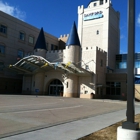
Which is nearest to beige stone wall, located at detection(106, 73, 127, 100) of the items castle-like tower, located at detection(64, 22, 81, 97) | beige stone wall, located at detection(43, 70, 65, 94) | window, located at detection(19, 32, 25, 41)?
castle-like tower, located at detection(64, 22, 81, 97)

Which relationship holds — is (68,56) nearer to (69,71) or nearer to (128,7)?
(69,71)

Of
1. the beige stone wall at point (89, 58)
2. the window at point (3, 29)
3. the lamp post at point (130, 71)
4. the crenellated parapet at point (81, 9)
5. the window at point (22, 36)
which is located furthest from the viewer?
the crenellated parapet at point (81, 9)

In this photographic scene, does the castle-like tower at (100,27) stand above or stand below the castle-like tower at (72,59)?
above

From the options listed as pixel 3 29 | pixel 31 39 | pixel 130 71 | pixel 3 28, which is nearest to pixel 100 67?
pixel 31 39

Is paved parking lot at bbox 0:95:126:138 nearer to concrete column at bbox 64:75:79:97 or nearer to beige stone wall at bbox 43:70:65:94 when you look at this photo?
concrete column at bbox 64:75:79:97

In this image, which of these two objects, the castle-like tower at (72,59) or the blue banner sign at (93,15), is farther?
the blue banner sign at (93,15)

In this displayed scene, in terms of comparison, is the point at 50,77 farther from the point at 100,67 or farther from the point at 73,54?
the point at 100,67

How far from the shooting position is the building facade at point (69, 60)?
39.4 meters

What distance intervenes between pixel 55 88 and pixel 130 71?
130ft

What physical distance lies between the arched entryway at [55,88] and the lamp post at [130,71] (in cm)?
3809

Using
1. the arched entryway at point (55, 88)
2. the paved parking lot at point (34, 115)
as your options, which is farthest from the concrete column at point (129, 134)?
the arched entryway at point (55, 88)

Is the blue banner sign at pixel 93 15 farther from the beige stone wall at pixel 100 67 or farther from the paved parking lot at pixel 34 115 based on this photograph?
the paved parking lot at pixel 34 115

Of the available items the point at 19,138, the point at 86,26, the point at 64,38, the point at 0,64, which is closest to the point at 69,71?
the point at 0,64

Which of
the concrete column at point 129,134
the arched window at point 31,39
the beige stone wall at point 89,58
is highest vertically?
the arched window at point 31,39
